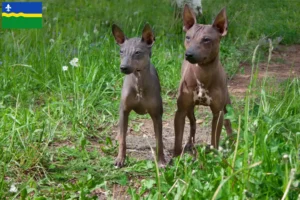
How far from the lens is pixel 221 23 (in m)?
4.43

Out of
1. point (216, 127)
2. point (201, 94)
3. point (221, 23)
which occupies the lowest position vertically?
point (216, 127)

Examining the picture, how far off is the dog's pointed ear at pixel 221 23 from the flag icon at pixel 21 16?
3350mm

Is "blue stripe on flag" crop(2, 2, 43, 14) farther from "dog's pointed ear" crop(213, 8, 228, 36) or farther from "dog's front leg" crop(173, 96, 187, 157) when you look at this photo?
"dog's pointed ear" crop(213, 8, 228, 36)

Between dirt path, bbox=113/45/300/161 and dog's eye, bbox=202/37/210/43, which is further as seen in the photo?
dirt path, bbox=113/45/300/161

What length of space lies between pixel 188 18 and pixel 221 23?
0.25 meters

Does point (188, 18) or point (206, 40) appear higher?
point (188, 18)

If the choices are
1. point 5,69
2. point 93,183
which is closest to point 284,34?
point 5,69

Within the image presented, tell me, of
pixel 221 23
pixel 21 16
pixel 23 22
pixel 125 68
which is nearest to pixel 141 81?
pixel 125 68

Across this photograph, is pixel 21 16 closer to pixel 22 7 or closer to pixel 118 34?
pixel 22 7

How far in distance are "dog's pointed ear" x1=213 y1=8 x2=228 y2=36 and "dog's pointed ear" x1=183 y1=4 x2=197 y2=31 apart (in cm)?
18

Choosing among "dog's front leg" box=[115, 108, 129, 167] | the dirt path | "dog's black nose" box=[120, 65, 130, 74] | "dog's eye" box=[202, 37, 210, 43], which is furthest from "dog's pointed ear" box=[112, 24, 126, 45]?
the dirt path

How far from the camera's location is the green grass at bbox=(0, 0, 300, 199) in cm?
356

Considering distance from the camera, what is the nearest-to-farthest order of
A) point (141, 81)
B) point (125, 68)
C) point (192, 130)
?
point (125, 68) < point (141, 81) < point (192, 130)

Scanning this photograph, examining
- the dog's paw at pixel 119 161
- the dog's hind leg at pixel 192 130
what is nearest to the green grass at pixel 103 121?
the dog's paw at pixel 119 161
